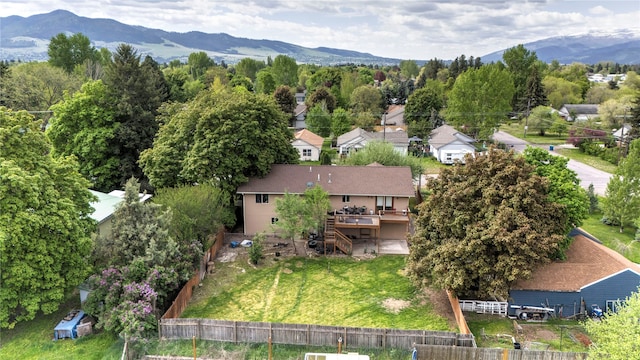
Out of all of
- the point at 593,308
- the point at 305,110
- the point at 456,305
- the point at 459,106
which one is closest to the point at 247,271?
the point at 456,305

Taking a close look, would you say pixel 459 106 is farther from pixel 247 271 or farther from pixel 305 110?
pixel 247 271

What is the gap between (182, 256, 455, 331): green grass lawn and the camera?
2172 centimetres

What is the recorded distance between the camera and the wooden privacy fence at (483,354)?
16.8 metres

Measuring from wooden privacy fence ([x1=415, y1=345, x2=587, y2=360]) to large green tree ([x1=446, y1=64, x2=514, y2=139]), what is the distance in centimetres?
5046

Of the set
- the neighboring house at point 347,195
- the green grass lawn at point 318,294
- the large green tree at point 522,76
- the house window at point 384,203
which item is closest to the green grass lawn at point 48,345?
the green grass lawn at point 318,294

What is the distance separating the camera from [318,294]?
24.2 metres

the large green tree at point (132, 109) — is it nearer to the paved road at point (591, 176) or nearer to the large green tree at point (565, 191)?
the large green tree at point (565, 191)

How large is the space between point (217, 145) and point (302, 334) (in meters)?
16.5

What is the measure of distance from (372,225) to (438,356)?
41.7 feet

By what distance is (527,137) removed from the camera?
7438 cm

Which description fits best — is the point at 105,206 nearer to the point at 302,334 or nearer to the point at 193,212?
the point at 193,212

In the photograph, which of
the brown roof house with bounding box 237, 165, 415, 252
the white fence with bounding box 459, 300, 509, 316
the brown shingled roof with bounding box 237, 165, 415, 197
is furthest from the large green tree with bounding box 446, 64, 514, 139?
the white fence with bounding box 459, 300, 509, 316

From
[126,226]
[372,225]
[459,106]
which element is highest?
[459,106]

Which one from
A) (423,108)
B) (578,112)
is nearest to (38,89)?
(423,108)
